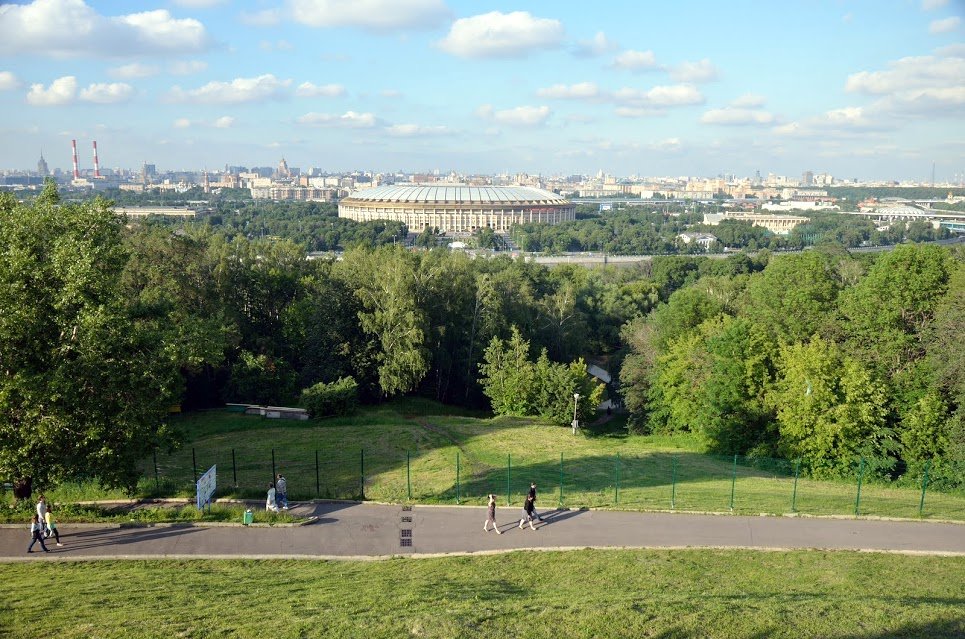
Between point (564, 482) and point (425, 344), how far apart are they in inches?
783

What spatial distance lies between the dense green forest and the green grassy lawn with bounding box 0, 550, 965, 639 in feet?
15.2

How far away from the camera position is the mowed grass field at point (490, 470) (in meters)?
21.4

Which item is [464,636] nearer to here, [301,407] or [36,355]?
[36,355]

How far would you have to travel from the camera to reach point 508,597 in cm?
1385

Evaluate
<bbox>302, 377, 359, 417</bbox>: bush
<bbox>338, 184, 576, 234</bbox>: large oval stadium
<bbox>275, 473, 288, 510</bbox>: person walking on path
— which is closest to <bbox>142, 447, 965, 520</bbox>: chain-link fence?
<bbox>275, 473, 288, 510</bbox>: person walking on path

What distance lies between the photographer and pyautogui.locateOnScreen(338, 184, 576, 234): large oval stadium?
174750mm

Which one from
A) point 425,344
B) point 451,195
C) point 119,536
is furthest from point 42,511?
point 451,195

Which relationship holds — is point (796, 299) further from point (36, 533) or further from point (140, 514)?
point (36, 533)

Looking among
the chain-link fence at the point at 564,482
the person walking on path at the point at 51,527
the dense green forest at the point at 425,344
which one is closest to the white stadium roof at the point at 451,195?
the dense green forest at the point at 425,344

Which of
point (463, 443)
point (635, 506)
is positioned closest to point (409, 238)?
point (463, 443)

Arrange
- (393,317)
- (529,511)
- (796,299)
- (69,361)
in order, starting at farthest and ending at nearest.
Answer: (393,317) < (796,299) < (529,511) < (69,361)

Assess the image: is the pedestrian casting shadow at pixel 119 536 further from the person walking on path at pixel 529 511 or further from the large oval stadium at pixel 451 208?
the large oval stadium at pixel 451 208

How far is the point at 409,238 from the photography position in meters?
153

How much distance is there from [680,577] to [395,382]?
990 inches
